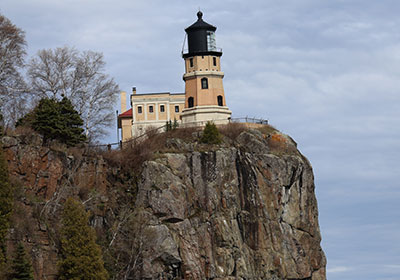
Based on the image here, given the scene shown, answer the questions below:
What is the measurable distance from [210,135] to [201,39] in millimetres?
13274

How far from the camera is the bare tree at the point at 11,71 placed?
257 ft

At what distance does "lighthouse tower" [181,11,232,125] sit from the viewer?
3462 inches

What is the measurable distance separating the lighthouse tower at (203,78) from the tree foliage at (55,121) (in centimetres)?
1514

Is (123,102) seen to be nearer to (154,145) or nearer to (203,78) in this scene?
(203,78)

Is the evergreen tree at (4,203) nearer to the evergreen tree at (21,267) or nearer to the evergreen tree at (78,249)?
the evergreen tree at (21,267)

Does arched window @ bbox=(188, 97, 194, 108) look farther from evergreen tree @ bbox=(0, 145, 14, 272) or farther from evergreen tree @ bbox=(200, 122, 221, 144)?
evergreen tree @ bbox=(0, 145, 14, 272)

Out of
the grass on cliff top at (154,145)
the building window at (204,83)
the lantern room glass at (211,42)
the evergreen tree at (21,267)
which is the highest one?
the lantern room glass at (211,42)

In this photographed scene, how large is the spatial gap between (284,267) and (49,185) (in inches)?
840

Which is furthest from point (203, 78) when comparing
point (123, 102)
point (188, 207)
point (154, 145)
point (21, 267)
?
point (21, 267)

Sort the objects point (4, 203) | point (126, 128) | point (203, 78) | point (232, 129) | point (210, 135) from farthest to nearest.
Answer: point (126, 128), point (203, 78), point (232, 129), point (210, 135), point (4, 203)

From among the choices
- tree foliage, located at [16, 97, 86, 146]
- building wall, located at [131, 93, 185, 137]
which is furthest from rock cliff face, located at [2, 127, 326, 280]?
building wall, located at [131, 93, 185, 137]

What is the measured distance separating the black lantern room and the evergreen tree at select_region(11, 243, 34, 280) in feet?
111

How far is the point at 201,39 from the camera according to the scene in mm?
89938

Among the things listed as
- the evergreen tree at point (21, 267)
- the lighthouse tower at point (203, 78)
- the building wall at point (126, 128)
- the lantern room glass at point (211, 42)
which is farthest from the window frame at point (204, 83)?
the evergreen tree at point (21, 267)
